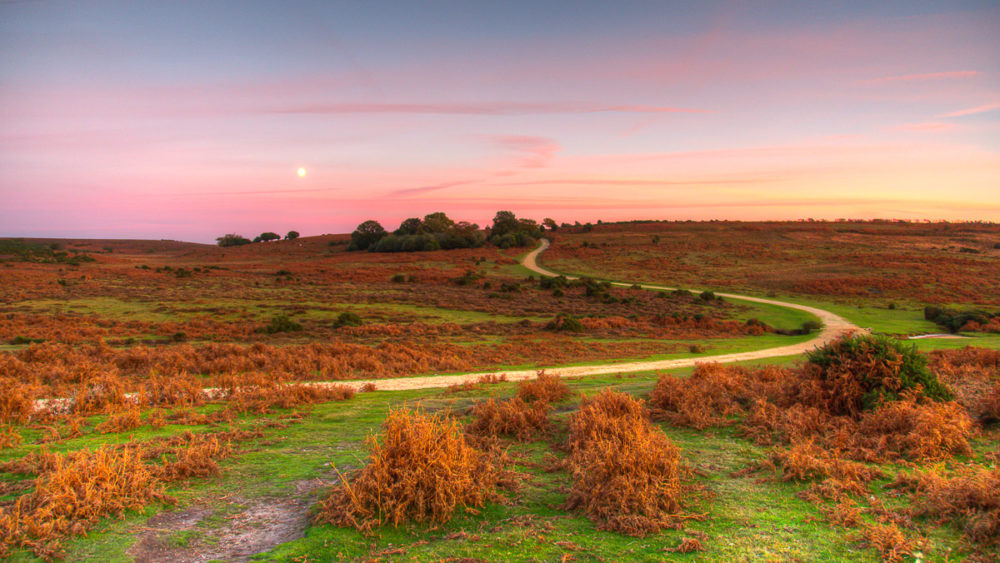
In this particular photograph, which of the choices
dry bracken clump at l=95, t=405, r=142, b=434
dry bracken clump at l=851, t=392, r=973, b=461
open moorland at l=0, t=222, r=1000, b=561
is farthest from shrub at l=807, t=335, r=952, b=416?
Answer: dry bracken clump at l=95, t=405, r=142, b=434

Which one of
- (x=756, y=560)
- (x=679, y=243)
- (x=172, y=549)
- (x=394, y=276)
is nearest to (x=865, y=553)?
(x=756, y=560)

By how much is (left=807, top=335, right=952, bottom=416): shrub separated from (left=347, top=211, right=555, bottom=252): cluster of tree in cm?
8816

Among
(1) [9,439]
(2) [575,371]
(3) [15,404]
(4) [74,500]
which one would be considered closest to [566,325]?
(2) [575,371]

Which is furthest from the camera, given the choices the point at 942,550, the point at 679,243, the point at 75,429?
the point at 679,243

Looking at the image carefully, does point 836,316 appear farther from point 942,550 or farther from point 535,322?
point 942,550

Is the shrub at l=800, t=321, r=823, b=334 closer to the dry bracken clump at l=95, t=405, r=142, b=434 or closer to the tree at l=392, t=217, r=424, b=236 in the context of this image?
the dry bracken clump at l=95, t=405, r=142, b=434

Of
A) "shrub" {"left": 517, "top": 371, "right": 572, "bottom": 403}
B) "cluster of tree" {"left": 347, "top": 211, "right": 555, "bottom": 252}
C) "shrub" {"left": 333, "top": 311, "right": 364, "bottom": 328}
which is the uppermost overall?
"cluster of tree" {"left": 347, "top": 211, "right": 555, "bottom": 252}

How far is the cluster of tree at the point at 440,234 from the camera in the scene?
320 feet

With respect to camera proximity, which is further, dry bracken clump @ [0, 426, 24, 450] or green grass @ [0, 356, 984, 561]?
dry bracken clump @ [0, 426, 24, 450]

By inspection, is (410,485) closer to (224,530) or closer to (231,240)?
(224,530)

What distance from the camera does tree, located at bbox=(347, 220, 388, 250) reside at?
110125mm

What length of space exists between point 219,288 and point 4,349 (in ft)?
91.3

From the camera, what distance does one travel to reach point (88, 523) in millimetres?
5516

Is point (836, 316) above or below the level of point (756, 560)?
below
